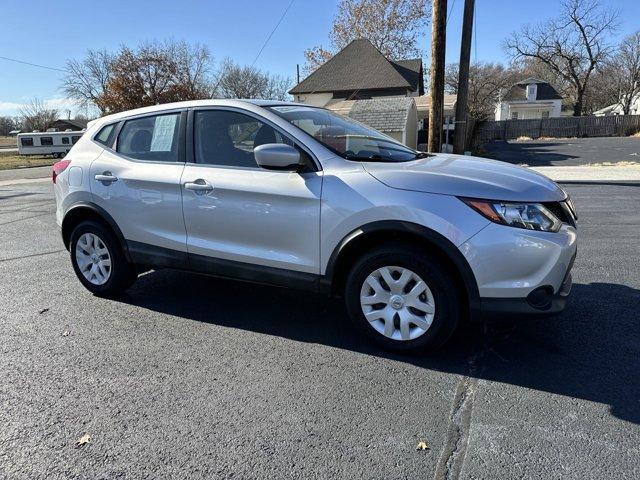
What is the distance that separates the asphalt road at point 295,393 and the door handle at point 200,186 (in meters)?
1.14

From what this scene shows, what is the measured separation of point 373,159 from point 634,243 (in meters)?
4.63

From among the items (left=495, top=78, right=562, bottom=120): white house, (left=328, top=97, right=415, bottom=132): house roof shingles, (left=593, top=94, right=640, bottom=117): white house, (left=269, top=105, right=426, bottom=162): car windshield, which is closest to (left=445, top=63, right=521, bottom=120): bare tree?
(left=495, top=78, right=562, bottom=120): white house

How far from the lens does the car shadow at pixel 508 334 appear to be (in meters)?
3.13

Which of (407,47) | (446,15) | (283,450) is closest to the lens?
(283,450)

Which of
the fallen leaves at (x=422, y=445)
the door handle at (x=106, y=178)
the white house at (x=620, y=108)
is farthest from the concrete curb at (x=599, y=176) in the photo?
the white house at (x=620, y=108)

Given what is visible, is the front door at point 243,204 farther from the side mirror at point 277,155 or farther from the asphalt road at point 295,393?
the asphalt road at point 295,393

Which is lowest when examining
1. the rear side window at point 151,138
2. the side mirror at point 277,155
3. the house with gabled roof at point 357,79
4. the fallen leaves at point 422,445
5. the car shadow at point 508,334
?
the fallen leaves at point 422,445

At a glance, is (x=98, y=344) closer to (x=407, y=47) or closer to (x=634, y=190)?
(x=634, y=190)

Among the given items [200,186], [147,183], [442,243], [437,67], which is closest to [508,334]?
[442,243]

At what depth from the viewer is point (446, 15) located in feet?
A: 34.8

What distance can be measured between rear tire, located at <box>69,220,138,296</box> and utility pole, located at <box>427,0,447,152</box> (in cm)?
849

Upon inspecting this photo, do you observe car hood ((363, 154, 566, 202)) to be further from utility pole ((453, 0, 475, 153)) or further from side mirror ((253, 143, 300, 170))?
utility pole ((453, 0, 475, 153))

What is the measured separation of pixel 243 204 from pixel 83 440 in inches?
75.2

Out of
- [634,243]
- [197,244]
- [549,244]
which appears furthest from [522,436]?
[634,243]
